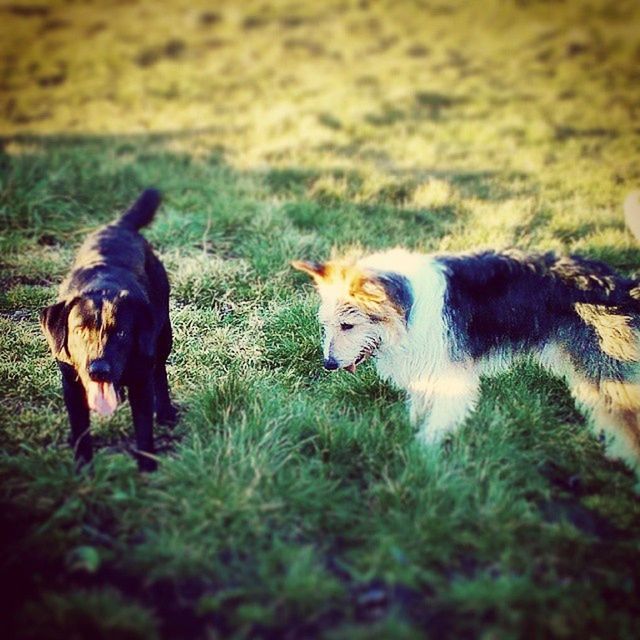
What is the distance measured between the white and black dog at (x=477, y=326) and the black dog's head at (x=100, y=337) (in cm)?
106

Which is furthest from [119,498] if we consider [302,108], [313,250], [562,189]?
[302,108]

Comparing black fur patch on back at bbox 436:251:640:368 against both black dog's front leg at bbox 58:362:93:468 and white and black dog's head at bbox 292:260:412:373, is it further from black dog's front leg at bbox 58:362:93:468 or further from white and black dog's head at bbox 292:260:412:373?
black dog's front leg at bbox 58:362:93:468

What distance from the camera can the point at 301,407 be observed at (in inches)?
137

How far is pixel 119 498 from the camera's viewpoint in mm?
2838

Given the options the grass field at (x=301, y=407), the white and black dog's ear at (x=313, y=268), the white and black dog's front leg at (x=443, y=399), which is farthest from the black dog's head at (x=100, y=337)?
the white and black dog's front leg at (x=443, y=399)

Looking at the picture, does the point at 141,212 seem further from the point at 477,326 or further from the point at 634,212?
the point at 634,212

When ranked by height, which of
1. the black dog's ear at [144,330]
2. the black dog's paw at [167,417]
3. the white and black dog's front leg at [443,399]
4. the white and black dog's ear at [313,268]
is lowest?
the white and black dog's front leg at [443,399]

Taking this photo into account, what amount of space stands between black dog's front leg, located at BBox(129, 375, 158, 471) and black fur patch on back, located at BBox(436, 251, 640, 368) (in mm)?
1843

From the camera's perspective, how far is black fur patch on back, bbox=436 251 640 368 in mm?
3352

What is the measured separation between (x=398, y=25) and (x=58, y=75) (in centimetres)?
922

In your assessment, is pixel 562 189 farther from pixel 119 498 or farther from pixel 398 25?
pixel 398 25

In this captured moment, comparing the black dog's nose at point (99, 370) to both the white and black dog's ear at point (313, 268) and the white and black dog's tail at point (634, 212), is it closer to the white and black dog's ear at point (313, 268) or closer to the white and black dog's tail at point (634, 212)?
the white and black dog's ear at point (313, 268)

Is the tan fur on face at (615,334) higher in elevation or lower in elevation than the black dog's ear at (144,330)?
lower

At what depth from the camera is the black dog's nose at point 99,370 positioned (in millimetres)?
2725
